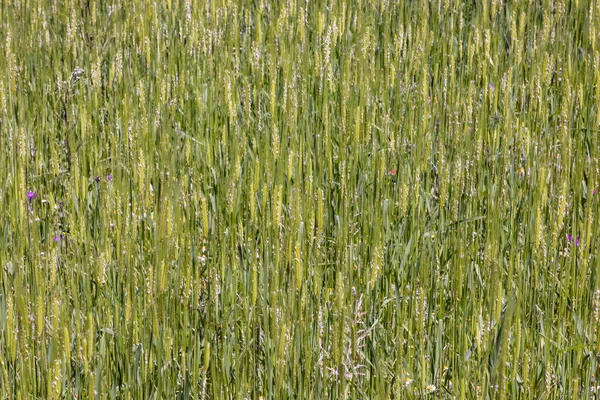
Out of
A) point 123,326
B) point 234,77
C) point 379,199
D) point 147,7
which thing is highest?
point 147,7

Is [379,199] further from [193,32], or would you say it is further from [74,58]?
[74,58]

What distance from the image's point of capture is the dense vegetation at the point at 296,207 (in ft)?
5.37

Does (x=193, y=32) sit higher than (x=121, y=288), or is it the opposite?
(x=193, y=32)

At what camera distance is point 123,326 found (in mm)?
1788

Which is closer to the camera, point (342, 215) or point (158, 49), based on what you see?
A: point (342, 215)

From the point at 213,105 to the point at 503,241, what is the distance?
3.69 ft

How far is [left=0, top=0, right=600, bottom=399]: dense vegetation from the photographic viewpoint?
5.37 feet

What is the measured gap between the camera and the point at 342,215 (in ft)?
7.28

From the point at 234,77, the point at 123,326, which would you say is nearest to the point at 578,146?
the point at 234,77

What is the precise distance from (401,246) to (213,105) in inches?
39.4

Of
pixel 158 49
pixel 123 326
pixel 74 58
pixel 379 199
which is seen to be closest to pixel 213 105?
pixel 158 49

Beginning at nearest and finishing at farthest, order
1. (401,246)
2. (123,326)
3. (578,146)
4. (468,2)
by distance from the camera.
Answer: (123,326), (401,246), (578,146), (468,2)

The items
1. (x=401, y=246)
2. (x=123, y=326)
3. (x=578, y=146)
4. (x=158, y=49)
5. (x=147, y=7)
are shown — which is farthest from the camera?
(x=147, y=7)

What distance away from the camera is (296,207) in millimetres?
1805
